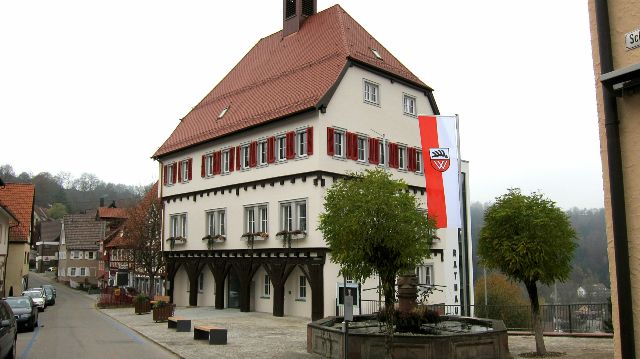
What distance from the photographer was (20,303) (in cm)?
2344

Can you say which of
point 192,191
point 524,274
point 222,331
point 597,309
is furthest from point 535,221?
point 192,191

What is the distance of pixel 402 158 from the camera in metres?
31.5

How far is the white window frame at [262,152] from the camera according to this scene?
30.2 metres

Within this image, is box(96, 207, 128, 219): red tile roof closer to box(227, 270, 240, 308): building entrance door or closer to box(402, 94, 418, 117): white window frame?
box(227, 270, 240, 308): building entrance door

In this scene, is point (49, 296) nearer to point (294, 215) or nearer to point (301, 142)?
point (294, 215)

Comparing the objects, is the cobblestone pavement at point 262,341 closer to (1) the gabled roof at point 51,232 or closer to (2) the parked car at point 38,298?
(2) the parked car at point 38,298

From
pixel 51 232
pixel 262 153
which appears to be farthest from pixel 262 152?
pixel 51 232

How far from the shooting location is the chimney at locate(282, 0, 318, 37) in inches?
1454

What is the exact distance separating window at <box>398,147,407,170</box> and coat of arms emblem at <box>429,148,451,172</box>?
424 inches

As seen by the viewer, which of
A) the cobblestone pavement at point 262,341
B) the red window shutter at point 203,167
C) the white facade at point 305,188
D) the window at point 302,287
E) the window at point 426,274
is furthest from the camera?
the red window shutter at point 203,167

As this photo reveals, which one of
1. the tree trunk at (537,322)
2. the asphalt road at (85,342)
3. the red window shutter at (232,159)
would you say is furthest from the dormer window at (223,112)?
the tree trunk at (537,322)

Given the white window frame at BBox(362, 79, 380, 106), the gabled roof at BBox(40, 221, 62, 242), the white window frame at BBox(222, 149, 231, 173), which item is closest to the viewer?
the white window frame at BBox(362, 79, 380, 106)

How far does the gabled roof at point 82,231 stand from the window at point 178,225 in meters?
47.1

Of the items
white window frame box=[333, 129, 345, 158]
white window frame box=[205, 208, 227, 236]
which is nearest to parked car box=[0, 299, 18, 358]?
white window frame box=[333, 129, 345, 158]
